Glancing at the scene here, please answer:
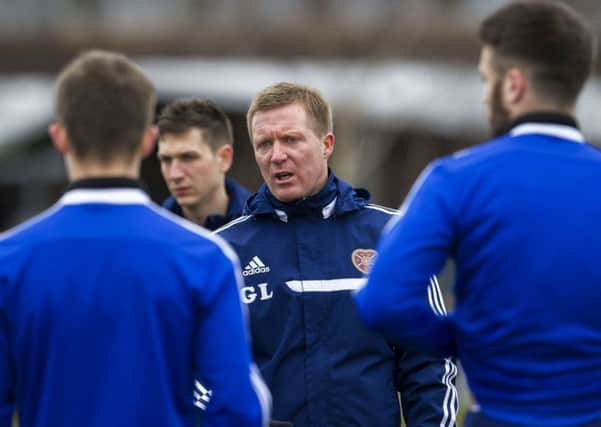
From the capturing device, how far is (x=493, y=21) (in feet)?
12.1

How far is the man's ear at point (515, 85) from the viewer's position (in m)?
3.62

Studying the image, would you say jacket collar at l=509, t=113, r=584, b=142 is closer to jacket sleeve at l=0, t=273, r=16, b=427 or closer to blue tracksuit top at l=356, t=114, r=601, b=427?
blue tracksuit top at l=356, t=114, r=601, b=427

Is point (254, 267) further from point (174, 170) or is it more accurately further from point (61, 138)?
point (174, 170)

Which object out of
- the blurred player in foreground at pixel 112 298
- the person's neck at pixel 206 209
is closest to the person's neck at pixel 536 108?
the blurred player in foreground at pixel 112 298

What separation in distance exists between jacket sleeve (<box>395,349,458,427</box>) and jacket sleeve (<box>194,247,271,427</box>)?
1.42 metres

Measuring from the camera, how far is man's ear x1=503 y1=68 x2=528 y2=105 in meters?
3.62

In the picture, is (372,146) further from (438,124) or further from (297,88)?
(297,88)

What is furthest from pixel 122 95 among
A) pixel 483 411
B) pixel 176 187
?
pixel 176 187

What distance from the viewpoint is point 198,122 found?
671cm

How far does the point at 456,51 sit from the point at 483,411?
1821cm

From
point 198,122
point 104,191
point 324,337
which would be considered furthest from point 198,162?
point 104,191

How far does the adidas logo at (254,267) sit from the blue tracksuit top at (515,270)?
133 cm

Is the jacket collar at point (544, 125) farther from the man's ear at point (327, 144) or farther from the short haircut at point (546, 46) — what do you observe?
the man's ear at point (327, 144)

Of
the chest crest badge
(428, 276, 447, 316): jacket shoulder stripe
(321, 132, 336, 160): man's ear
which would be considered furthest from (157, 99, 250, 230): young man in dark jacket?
(428, 276, 447, 316): jacket shoulder stripe
